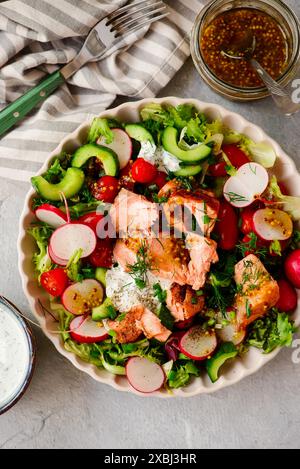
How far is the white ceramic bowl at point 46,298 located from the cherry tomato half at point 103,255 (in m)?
0.28

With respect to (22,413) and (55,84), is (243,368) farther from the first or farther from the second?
(55,84)

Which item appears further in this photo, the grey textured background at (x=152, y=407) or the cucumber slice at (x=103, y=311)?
the grey textured background at (x=152, y=407)

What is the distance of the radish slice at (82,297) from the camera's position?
224 cm

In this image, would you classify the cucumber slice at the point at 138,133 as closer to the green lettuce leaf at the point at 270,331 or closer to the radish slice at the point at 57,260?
the radish slice at the point at 57,260

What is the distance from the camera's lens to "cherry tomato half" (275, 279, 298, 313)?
2.30 metres

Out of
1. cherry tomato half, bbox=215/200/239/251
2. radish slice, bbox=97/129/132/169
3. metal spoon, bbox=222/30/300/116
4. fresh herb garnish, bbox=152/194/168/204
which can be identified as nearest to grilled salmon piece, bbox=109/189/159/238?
fresh herb garnish, bbox=152/194/168/204

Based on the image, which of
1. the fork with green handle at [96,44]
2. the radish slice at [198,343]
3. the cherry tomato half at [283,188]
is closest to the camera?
the radish slice at [198,343]

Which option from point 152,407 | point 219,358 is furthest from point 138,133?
point 152,407

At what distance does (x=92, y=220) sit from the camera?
2.24m

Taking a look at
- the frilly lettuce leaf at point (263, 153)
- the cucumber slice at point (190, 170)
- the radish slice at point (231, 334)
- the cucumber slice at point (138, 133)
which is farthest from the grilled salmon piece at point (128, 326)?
the frilly lettuce leaf at point (263, 153)

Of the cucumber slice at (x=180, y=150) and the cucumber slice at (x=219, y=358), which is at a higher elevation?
the cucumber slice at (x=180, y=150)

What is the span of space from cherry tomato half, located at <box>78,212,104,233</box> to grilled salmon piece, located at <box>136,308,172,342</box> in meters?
0.40

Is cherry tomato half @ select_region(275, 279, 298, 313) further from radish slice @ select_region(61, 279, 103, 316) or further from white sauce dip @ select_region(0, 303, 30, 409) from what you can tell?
white sauce dip @ select_region(0, 303, 30, 409)

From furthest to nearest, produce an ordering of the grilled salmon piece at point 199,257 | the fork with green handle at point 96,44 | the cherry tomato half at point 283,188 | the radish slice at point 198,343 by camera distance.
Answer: the fork with green handle at point 96,44 < the cherry tomato half at point 283,188 < the radish slice at point 198,343 < the grilled salmon piece at point 199,257
